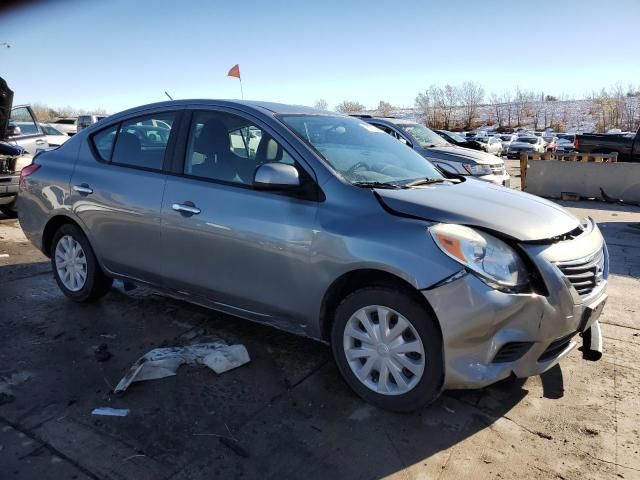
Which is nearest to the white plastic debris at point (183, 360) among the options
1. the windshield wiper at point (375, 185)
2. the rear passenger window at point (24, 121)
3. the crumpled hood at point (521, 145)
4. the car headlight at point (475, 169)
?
the windshield wiper at point (375, 185)

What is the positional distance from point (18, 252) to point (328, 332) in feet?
16.6

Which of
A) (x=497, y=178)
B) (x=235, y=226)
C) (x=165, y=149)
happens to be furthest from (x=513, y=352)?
(x=497, y=178)

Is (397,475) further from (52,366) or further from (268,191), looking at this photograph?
(52,366)

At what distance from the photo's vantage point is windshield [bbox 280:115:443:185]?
3383 mm

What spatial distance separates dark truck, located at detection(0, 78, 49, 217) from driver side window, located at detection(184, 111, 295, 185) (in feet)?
18.9

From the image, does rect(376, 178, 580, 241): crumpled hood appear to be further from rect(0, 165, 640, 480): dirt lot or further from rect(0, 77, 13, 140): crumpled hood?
rect(0, 77, 13, 140): crumpled hood

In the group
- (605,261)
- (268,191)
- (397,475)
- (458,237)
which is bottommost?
(397,475)

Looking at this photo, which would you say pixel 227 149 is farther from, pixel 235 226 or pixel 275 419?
pixel 275 419

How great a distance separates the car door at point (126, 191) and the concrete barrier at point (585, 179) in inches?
416

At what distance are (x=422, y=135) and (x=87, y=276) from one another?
782 cm

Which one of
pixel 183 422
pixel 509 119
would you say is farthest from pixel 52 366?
pixel 509 119

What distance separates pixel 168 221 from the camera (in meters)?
3.69

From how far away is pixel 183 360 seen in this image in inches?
138

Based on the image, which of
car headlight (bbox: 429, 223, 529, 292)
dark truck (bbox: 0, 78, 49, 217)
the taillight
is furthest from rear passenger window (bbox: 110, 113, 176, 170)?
dark truck (bbox: 0, 78, 49, 217)
